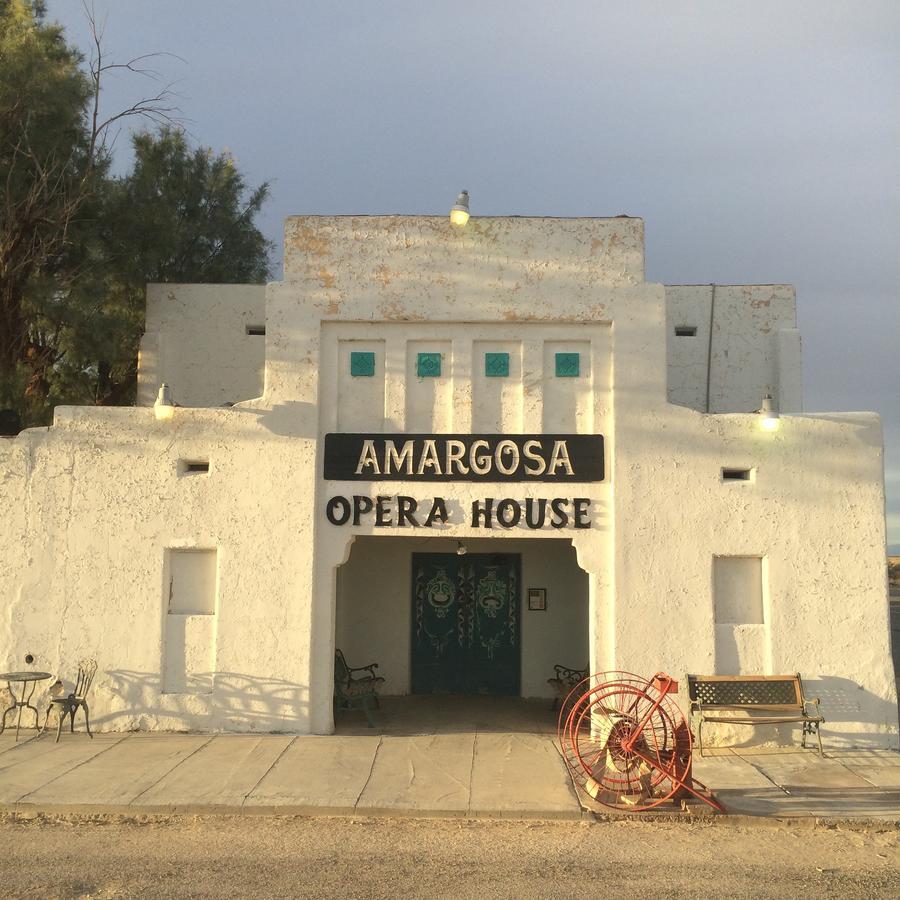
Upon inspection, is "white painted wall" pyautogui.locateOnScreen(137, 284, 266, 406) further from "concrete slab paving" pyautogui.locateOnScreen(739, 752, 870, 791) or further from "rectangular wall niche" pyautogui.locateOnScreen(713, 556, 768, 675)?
"concrete slab paving" pyautogui.locateOnScreen(739, 752, 870, 791)

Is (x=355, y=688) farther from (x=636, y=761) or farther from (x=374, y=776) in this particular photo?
(x=636, y=761)

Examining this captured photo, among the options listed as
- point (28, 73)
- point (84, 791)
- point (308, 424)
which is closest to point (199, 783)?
point (84, 791)

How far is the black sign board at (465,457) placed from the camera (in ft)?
39.3

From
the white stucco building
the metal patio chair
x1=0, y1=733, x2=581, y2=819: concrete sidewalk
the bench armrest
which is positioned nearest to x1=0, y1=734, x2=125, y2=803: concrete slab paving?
x1=0, y1=733, x2=581, y2=819: concrete sidewalk

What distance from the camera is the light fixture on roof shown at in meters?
12.0

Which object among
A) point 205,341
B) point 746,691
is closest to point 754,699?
point 746,691

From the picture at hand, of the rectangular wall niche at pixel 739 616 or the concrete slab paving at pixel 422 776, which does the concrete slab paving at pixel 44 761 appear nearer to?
the concrete slab paving at pixel 422 776

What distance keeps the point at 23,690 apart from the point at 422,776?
5535 millimetres

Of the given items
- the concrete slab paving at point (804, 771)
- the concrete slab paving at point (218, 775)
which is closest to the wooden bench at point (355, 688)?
the concrete slab paving at point (218, 775)

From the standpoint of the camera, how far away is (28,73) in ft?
49.2

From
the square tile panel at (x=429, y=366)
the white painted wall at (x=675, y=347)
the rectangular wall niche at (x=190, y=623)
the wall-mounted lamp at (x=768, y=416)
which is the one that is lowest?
the rectangular wall niche at (x=190, y=623)

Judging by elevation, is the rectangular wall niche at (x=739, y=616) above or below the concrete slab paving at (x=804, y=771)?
above

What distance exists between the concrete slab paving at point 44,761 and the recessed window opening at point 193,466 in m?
3.50

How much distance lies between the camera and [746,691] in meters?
11.2
